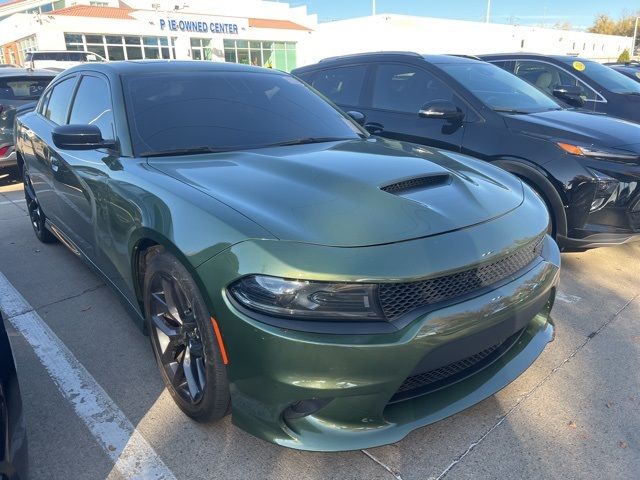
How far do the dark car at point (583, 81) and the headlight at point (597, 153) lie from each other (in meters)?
2.87

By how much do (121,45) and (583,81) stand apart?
3546 centimetres

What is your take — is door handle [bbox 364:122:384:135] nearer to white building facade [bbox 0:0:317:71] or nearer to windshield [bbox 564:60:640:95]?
windshield [bbox 564:60:640:95]

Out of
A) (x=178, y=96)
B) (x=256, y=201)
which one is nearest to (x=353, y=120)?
(x=178, y=96)

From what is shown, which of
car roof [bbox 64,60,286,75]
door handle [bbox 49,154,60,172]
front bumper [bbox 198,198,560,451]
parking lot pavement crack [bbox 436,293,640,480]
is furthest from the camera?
door handle [bbox 49,154,60,172]

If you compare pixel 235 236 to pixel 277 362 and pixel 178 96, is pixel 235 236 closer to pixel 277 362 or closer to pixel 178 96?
pixel 277 362

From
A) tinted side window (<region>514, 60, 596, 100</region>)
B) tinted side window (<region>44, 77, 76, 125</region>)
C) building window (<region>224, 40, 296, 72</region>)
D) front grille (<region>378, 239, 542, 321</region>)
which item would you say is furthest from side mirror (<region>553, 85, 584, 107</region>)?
building window (<region>224, 40, 296, 72</region>)

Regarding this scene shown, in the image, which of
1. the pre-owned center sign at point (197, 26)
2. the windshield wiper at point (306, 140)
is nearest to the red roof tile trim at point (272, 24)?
the pre-owned center sign at point (197, 26)

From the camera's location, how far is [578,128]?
3.97m

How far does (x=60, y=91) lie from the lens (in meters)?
4.02

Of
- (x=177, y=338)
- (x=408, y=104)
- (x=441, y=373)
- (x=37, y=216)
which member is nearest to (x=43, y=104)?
(x=37, y=216)

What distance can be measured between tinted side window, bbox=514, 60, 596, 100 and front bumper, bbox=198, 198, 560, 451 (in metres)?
6.15

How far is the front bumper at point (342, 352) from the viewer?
5.58 feet

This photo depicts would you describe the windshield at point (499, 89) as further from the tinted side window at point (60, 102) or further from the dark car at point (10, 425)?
the dark car at point (10, 425)

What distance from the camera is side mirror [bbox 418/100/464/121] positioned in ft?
13.9
